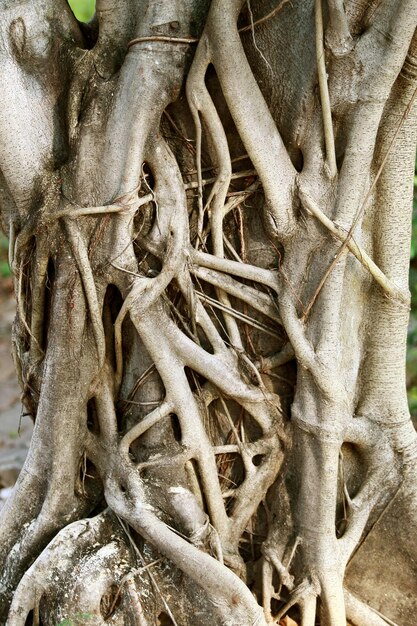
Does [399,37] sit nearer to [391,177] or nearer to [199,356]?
[391,177]

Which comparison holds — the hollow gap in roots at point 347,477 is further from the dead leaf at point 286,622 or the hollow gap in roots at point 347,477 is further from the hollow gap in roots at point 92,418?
the hollow gap in roots at point 92,418

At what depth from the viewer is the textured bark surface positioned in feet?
9.25

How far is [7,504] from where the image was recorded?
3.17 metres

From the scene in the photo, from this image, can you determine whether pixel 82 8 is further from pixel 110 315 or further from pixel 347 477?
pixel 347 477

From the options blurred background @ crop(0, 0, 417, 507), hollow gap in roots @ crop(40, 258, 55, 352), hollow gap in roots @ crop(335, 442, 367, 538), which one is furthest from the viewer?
blurred background @ crop(0, 0, 417, 507)

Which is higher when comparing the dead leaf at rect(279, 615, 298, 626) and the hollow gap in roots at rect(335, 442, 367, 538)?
the hollow gap in roots at rect(335, 442, 367, 538)

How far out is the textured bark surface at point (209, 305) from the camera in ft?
9.25

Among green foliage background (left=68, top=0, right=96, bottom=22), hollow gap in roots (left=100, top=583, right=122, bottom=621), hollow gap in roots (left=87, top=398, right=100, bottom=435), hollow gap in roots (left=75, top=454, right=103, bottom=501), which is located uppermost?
green foliage background (left=68, top=0, right=96, bottom=22)

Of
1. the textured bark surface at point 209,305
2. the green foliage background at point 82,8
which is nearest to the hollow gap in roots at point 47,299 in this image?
the textured bark surface at point 209,305

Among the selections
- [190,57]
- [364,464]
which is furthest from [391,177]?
[364,464]

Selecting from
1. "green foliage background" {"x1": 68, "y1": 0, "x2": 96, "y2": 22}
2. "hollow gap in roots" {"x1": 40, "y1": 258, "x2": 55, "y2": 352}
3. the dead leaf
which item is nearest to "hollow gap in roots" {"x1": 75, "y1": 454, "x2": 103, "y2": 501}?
"hollow gap in roots" {"x1": 40, "y1": 258, "x2": 55, "y2": 352}

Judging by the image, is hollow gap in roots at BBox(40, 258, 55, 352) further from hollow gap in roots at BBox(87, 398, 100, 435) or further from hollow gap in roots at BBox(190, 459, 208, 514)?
hollow gap in roots at BBox(190, 459, 208, 514)

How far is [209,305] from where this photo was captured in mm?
3055

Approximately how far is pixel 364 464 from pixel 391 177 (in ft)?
3.56
